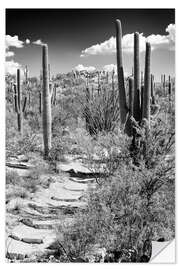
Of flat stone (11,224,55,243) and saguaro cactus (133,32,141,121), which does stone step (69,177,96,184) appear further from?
saguaro cactus (133,32,141,121)

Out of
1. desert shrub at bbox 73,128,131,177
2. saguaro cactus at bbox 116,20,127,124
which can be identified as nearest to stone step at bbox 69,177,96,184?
desert shrub at bbox 73,128,131,177

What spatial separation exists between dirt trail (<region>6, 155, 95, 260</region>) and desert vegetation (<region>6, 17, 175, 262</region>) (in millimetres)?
19

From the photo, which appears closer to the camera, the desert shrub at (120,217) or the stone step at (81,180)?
the desert shrub at (120,217)

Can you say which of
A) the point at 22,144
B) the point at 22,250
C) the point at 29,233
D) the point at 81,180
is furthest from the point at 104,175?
the point at 22,144

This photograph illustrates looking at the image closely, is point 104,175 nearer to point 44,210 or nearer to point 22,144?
point 44,210

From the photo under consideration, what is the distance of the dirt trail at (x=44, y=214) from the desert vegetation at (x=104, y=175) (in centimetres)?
2

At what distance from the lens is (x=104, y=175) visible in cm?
536

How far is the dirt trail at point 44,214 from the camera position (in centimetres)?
488

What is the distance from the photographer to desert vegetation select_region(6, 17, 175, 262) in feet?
15.4

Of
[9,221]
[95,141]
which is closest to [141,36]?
[95,141]

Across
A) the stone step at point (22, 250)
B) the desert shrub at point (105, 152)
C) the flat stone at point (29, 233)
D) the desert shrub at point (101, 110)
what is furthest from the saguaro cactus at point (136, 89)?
the stone step at point (22, 250)

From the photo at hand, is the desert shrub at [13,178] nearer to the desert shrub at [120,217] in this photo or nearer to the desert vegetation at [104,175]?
the desert vegetation at [104,175]

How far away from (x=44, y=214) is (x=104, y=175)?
102 cm
